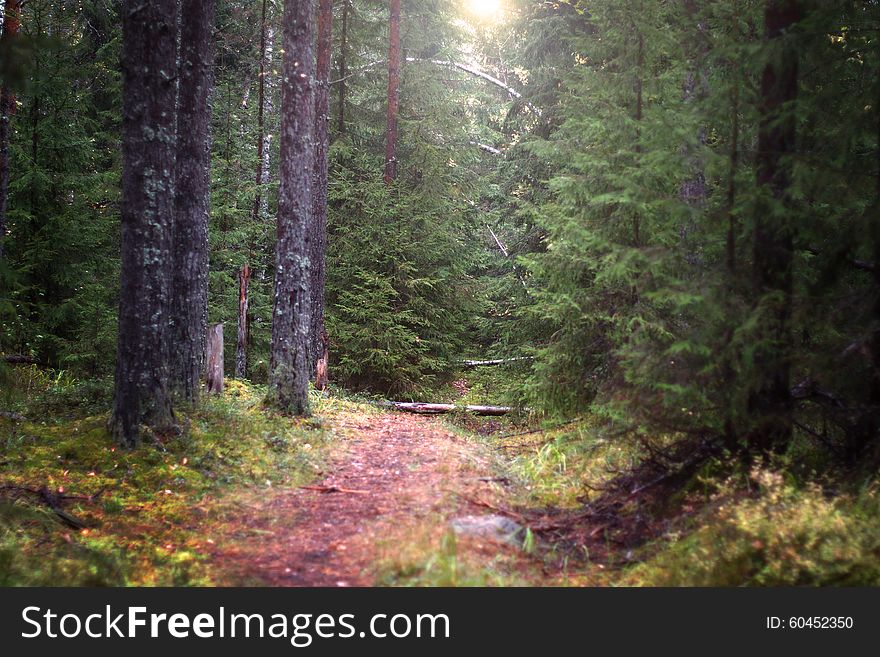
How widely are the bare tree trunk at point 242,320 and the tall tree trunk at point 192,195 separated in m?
5.02

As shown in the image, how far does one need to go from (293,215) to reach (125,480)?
5.89 meters

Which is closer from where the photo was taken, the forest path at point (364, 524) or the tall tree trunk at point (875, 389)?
the forest path at point (364, 524)

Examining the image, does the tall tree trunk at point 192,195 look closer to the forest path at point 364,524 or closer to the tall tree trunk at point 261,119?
the forest path at point 364,524

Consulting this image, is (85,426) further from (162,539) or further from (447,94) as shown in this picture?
(447,94)

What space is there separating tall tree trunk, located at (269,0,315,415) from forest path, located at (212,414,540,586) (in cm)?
213

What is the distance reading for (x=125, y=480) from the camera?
7.62m

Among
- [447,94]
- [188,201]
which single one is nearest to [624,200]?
[188,201]

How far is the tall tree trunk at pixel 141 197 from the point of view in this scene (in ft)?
27.3

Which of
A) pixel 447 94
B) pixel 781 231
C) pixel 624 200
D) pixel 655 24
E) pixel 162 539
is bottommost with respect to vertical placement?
pixel 162 539

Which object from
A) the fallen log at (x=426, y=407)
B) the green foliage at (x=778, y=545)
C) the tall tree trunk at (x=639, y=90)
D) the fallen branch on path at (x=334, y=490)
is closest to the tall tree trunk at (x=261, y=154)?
the fallen log at (x=426, y=407)

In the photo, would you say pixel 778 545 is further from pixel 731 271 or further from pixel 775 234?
pixel 775 234

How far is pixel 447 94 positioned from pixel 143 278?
16292mm

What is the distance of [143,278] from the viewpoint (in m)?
8.38

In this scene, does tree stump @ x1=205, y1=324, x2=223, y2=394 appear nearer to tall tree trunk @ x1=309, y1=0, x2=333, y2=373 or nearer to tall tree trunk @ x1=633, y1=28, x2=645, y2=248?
tall tree trunk @ x1=309, y1=0, x2=333, y2=373
